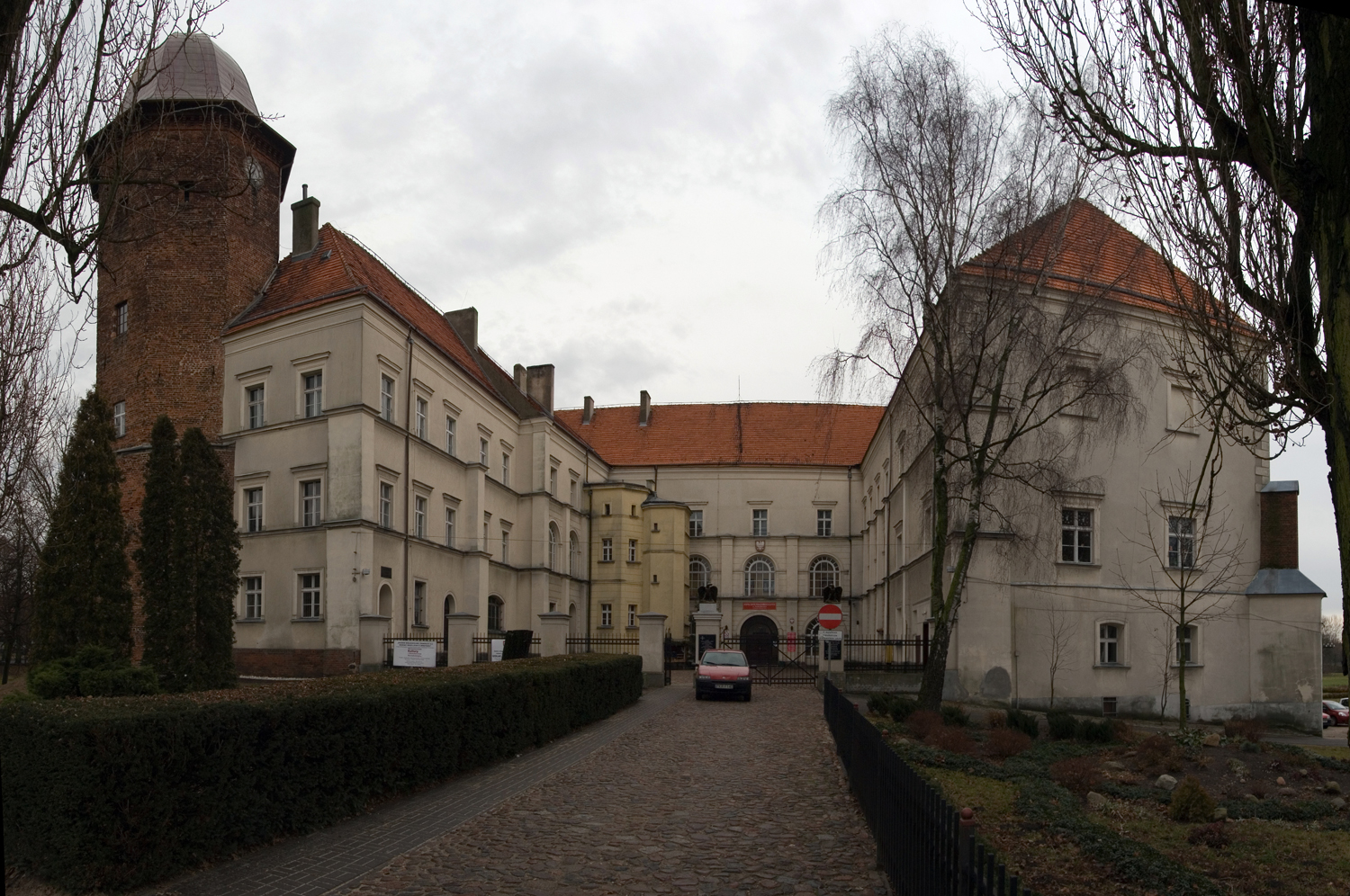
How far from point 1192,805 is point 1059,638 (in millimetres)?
17286

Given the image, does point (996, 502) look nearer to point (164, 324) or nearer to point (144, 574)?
point (144, 574)

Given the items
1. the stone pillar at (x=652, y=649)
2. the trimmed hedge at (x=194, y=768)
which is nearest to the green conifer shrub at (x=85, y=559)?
the trimmed hedge at (x=194, y=768)

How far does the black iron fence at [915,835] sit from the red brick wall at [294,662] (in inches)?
822

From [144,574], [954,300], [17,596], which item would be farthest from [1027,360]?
[17,596]

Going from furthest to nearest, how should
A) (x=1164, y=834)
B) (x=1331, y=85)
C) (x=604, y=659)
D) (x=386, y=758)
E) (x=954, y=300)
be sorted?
(x=604, y=659) < (x=954, y=300) < (x=386, y=758) < (x=1164, y=834) < (x=1331, y=85)

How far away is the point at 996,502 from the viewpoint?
26.3m

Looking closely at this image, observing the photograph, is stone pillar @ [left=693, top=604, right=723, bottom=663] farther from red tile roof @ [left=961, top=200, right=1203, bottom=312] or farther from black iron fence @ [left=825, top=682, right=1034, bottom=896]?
black iron fence @ [left=825, top=682, right=1034, bottom=896]

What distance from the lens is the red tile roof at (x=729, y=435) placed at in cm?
6184

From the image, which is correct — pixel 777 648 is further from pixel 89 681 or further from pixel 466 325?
pixel 89 681

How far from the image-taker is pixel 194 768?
8352 mm

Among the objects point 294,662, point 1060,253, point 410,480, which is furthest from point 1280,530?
point 294,662

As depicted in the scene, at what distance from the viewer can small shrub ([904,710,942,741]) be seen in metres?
16.5

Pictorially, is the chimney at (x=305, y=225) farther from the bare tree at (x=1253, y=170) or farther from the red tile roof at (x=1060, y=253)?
the bare tree at (x=1253, y=170)

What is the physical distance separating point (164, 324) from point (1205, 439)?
1227 inches
